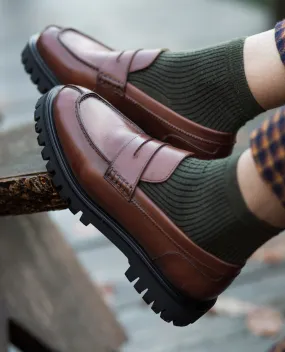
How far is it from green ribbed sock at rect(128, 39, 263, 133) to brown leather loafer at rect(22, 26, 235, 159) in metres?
0.01

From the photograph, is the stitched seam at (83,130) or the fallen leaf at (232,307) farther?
the fallen leaf at (232,307)

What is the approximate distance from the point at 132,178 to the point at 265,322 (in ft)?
2.74

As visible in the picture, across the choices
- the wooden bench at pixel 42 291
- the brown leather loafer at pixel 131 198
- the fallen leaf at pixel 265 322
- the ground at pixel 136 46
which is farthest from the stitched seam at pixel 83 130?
the fallen leaf at pixel 265 322

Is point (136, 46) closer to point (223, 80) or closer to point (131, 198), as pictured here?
point (223, 80)

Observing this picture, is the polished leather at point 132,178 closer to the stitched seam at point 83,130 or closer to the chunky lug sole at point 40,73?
the stitched seam at point 83,130

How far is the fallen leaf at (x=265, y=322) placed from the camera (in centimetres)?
159

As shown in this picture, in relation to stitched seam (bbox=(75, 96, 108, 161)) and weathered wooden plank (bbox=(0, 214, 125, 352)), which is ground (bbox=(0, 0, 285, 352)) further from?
stitched seam (bbox=(75, 96, 108, 161))

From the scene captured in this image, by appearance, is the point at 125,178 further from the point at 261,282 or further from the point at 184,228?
the point at 261,282

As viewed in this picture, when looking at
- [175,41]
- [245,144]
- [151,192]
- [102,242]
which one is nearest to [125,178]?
[151,192]

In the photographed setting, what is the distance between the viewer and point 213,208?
0.89 m

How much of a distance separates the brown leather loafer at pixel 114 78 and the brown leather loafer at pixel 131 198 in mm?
91

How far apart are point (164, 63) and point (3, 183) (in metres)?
0.32

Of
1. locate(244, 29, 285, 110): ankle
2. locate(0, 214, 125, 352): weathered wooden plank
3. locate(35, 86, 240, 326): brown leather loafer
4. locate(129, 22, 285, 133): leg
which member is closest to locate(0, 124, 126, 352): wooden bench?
locate(0, 214, 125, 352): weathered wooden plank

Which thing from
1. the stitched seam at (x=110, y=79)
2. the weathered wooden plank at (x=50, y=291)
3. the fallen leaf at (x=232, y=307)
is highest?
the stitched seam at (x=110, y=79)
